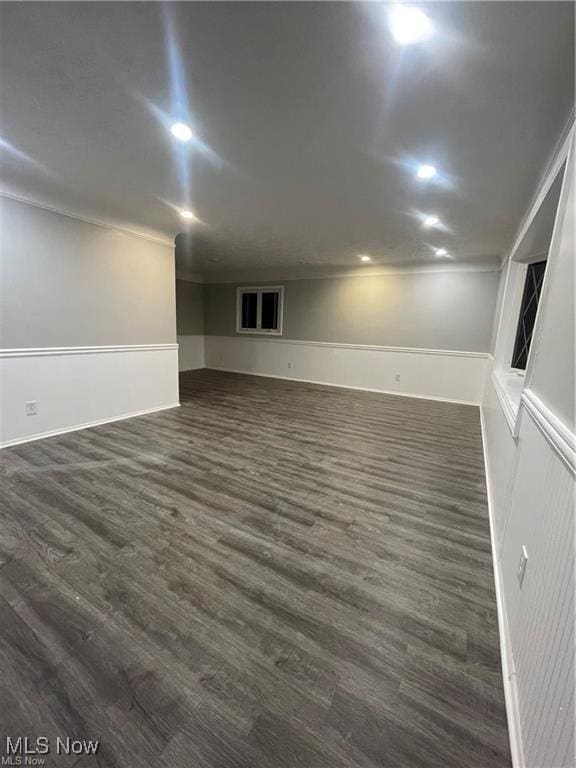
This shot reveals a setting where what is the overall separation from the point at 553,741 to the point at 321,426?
3.37 metres

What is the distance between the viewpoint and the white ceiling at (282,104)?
1.18 metres

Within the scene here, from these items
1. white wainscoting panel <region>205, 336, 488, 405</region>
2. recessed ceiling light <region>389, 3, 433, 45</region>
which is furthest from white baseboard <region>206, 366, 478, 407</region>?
recessed ceiling light <region>389, 3, 433, 45</region>

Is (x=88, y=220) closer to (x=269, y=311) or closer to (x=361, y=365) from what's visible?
(x=269, y=311)

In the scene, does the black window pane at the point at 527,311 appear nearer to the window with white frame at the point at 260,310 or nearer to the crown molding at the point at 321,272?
the crown molding at the point at 321,272

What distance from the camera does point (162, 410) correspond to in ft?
14.6

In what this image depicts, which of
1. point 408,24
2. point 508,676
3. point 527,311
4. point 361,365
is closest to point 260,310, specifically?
point 361,365

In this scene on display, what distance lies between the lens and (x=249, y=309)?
25.1 feet

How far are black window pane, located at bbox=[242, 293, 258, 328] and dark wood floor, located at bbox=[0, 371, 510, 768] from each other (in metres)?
5.19

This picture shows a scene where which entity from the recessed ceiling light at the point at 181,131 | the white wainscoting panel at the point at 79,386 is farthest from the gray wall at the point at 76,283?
the recessed ceiling light at the point at 181,131

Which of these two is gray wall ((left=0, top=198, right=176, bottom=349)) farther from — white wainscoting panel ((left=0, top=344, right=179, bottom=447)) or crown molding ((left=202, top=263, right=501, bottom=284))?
crown molding ((left=202, top=263, right=501, bottom=284))

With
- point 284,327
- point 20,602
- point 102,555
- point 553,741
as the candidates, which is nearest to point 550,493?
point 553,741

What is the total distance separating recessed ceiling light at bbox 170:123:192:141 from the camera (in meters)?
1.82

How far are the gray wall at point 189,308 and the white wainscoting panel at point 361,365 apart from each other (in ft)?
1.60

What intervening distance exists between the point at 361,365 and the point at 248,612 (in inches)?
213
